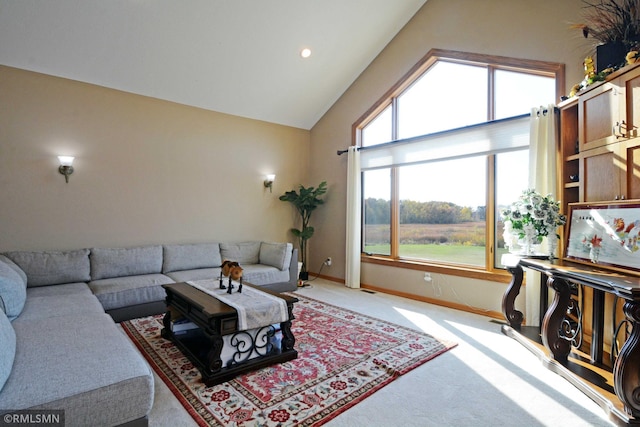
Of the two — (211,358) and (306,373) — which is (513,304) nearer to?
(306,373)

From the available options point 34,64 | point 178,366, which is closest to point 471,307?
point 178,366

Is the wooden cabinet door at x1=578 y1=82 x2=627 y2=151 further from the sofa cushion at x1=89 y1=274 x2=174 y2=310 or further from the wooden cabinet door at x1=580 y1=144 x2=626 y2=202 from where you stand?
the sofa cushion at x1=89 y1=274 x2=174 y2=310

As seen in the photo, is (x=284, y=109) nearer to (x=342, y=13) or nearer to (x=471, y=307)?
(x=342, y=13)

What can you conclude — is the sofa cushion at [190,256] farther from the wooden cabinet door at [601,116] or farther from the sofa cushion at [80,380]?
the wooden cabinet door at [601,116]

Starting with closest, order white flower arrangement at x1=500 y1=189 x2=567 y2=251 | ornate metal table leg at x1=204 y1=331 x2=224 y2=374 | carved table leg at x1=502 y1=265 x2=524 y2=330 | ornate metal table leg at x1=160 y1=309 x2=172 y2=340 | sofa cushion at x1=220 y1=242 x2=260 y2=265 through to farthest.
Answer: ornate metal table leg at x1=204 y1=331 x2=224 y2=374, white flower arrangement at x1=500 y1=189 x2=567 y2=251, ornate metal table leg at x1=160 y1=309 x2=172 y2=340, carved table leg at x1=502 y1=265 x2=524 y2=330, sofa cushion at x1=220 y1=242 x2=260 y2=265

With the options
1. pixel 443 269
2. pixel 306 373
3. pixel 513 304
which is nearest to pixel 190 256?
pixel 306 373

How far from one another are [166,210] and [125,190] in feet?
1.92

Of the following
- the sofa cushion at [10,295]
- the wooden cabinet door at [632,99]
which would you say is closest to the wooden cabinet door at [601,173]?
the wooden cabinet door at [632,99]

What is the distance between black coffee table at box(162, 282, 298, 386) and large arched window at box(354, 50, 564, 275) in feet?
9.07

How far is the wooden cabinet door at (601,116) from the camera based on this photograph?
252 centimetres

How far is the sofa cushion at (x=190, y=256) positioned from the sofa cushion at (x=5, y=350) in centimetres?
264

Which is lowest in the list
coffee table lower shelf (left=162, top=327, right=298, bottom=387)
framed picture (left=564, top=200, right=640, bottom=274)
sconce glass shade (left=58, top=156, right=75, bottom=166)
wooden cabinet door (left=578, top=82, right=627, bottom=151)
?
coffee table lower shelf (left=162, top=327, right=298, bottom=387)

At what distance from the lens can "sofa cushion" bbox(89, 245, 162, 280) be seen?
3932 millimetres

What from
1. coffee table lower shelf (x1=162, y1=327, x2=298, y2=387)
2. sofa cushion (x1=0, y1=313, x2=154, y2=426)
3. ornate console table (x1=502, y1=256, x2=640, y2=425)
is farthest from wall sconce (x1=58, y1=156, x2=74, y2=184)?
ornate console table (x1=502, y1=256, x2=640, y2=425)
